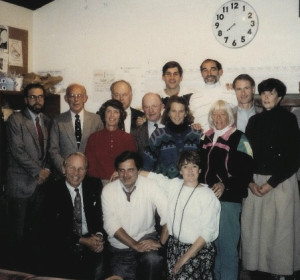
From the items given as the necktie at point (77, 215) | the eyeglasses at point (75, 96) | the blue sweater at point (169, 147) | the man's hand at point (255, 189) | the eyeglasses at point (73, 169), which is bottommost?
the necktie at point (77, 215)

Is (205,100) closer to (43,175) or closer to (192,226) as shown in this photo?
(192,226)

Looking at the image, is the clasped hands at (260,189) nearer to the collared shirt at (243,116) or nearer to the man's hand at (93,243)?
the collared shirt at (243,116)

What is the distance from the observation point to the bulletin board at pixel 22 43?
4.79 metres

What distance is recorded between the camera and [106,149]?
10.6ft

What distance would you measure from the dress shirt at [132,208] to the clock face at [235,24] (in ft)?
7.12

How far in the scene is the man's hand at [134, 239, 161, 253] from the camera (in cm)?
268

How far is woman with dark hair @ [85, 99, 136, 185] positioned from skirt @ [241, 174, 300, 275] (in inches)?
44.4

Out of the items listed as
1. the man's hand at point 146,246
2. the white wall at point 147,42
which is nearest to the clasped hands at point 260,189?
the man's hand at point 146,246

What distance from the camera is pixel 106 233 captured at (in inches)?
111

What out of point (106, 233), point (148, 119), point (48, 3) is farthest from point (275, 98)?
point (48, 3)

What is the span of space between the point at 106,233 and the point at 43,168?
1268mm

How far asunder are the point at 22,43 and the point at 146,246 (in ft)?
11.5

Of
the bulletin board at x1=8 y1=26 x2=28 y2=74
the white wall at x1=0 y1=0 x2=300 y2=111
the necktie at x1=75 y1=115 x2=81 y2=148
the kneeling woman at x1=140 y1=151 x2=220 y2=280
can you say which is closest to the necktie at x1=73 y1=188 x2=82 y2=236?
the kneeling woman at x1=140 y1=151 x2=220 y2=280

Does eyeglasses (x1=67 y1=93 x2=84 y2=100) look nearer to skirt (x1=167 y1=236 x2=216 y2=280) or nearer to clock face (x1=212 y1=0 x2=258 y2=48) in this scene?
clock face (x1=212 y1=0 x2=258 y2=48)
